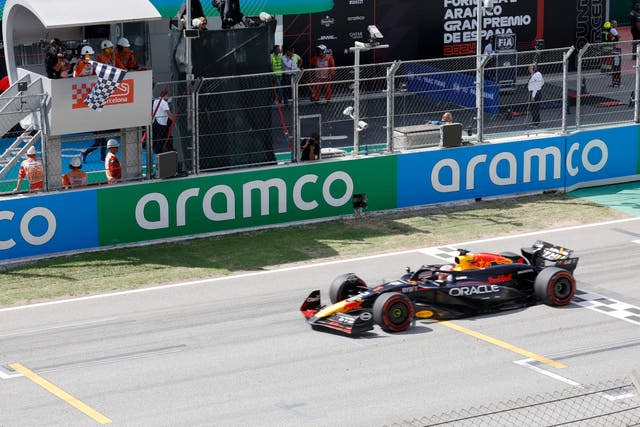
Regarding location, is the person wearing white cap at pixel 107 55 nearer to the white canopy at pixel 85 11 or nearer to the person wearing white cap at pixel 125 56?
the person wearing white cap at pixel 125 56

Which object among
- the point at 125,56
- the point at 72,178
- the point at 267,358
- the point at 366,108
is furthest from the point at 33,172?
the point at 366,108

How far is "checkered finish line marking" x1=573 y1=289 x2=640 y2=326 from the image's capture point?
1720cm

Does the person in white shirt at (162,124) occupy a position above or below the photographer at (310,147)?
Answer: above

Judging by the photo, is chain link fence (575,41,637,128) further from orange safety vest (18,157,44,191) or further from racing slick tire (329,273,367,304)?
orange safety vest (18,157,44,191)

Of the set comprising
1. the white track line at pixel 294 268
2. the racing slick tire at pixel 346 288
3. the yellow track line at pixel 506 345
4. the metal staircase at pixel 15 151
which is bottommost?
the yellow track line at pixel 506 345

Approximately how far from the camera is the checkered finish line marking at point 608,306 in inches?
677

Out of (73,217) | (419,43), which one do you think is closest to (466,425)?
(73,217)

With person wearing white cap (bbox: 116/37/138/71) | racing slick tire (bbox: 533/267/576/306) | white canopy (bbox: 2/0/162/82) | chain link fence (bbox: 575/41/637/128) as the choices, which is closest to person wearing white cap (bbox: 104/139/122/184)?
person wearing white cap (bbox: 116/37/138/71)

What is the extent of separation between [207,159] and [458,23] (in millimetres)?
16023

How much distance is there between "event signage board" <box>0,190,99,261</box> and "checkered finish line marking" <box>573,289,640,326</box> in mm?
7987

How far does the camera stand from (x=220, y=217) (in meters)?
21.6

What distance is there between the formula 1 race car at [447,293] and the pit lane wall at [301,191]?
15.8 feet

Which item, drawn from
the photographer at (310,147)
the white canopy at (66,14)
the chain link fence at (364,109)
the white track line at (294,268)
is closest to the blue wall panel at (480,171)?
the chain link fence at (364,109)

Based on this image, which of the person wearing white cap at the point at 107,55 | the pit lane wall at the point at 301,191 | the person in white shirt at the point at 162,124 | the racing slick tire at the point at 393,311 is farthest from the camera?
the person wearing white cap at the point at 107,55
